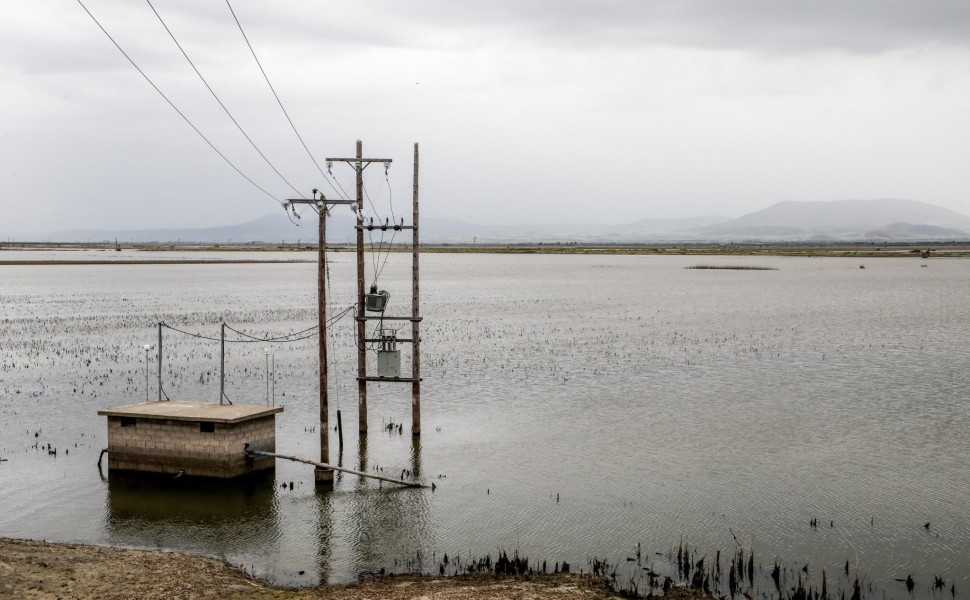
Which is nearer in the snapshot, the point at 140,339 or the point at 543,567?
the point at 543,567

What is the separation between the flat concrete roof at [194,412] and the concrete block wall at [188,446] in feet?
0.53

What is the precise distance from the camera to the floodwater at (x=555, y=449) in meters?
15.9

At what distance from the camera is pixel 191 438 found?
765 inches

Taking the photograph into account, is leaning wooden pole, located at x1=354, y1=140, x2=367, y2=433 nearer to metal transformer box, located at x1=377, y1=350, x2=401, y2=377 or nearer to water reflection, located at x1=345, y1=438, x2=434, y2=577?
metal transformer box, located at x1=377, y1=350, x2=401, y2=377

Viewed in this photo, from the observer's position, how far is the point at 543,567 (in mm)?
14406

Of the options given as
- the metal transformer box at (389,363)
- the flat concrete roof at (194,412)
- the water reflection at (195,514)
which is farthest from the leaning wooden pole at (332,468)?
the metal transformer box at (389,363)

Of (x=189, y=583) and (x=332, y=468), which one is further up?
(x=332, y=468)

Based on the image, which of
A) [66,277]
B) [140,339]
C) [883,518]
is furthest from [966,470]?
[66,277]

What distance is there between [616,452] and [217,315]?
1543 inches

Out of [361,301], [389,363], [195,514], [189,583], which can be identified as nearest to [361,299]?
[361,301]

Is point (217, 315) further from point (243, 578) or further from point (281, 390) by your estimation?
point (243, 578)

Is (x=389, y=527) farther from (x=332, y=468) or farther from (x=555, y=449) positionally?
(x=555, y=449)

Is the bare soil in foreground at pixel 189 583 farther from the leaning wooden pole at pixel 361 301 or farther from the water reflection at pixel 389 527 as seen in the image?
the leaning wooden pole at pixel 361 301

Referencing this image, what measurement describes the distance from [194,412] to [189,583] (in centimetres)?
695
